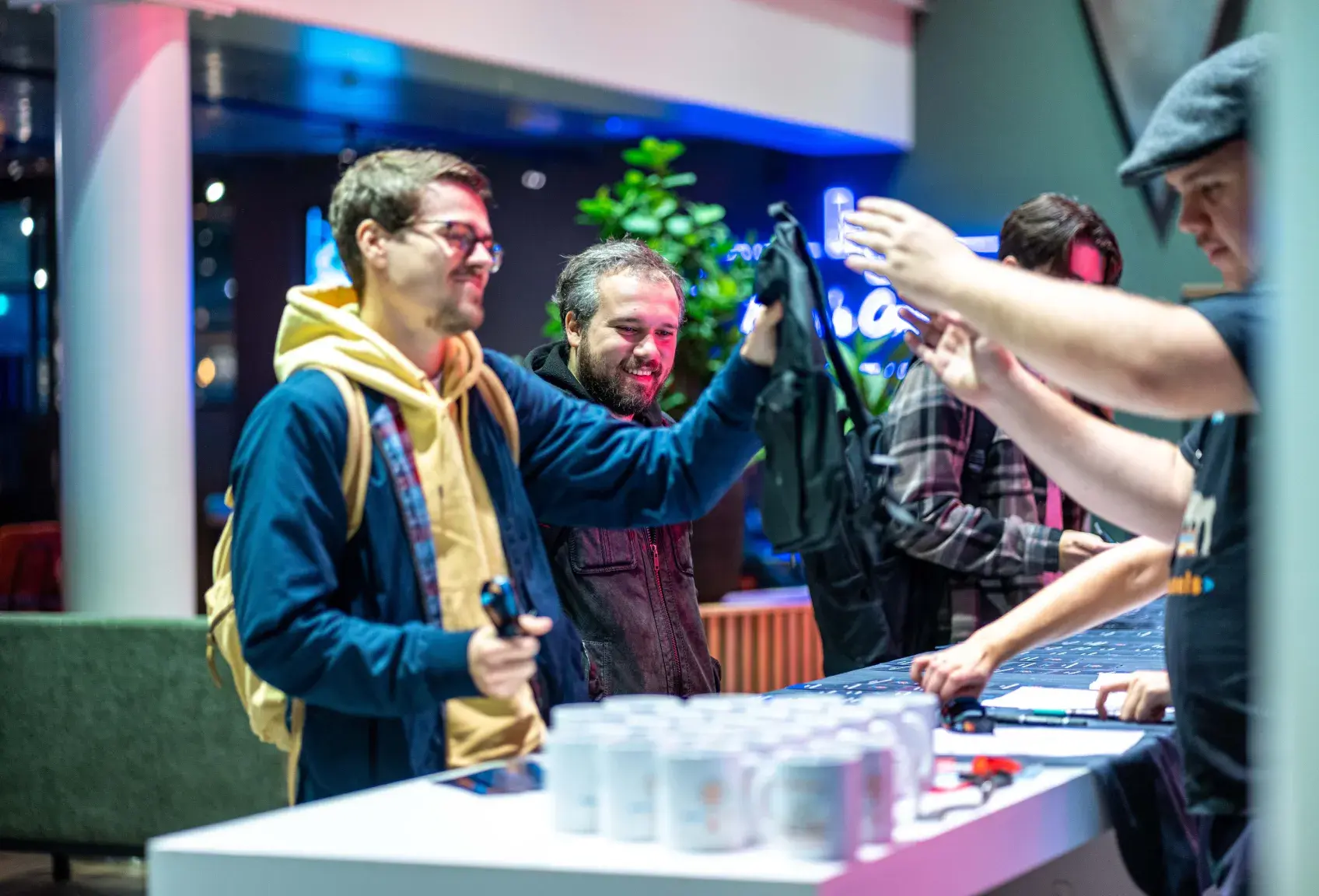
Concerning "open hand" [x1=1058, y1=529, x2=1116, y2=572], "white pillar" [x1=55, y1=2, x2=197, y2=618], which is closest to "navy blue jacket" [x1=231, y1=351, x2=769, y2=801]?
"open hand" [x1=1058, y1=529, x2=1116, y2=572]

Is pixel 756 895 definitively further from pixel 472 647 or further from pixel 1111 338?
pixel 1111 338

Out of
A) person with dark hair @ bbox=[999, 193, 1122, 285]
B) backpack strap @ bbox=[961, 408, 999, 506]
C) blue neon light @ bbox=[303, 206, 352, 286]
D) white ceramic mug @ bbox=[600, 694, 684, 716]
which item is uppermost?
blue neon light @ bbox=[303, 206, 352, 286]

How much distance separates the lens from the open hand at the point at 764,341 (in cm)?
186

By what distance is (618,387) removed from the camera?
2.79 m

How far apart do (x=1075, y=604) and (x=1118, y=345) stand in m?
0.75

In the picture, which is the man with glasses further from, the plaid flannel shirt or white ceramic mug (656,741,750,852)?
the plaid flannel shirt

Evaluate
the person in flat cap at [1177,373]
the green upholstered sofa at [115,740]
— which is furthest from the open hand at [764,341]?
the green upholstered sofa at [115,740]

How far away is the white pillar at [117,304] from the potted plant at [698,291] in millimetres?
1802

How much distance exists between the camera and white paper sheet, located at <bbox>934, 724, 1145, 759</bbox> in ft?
6.27

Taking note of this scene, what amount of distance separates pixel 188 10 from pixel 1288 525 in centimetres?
539

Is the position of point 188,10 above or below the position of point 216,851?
above

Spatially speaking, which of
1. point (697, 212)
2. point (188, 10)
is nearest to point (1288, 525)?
point (188, 10)

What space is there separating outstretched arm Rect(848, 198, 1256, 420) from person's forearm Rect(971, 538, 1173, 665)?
0.62 meters

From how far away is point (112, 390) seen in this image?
17.8ft
